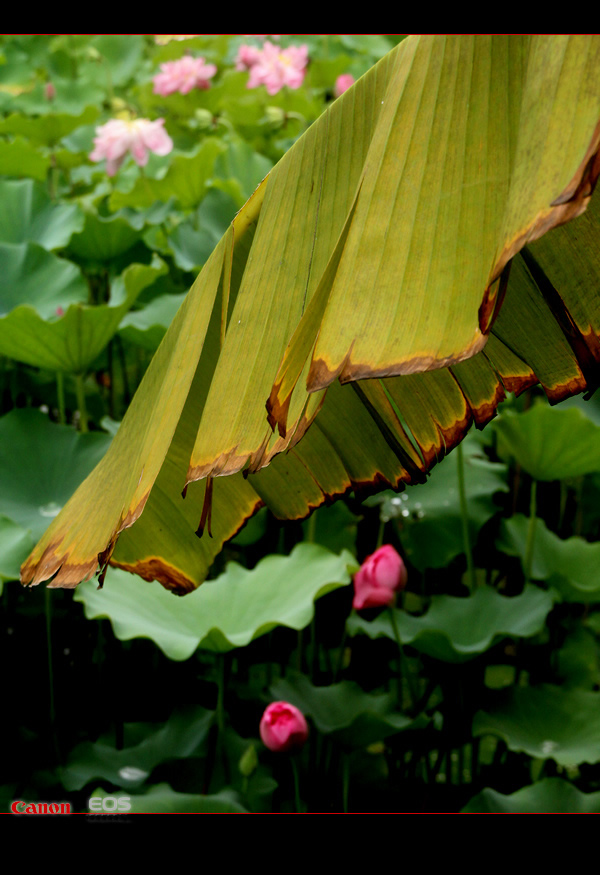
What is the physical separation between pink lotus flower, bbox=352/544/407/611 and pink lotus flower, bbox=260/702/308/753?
19 centimetres

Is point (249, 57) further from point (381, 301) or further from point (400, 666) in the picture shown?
point (381, 301)

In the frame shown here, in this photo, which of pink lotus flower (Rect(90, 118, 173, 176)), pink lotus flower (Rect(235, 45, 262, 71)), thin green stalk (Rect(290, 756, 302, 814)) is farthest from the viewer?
pink lotus flower (Rect(235, 45, 262, 71))

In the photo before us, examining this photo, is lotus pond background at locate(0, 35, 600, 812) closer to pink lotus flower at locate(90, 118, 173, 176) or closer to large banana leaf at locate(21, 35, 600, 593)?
pink lotus flower at locate(90, 118, 173, 176)

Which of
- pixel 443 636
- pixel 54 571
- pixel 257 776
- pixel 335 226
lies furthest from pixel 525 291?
pixel 257 776

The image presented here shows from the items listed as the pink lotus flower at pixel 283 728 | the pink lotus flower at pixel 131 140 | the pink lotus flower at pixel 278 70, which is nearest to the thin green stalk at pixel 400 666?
the pink lotus flower at pixel 283 728

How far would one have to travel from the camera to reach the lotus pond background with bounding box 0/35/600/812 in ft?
3.70

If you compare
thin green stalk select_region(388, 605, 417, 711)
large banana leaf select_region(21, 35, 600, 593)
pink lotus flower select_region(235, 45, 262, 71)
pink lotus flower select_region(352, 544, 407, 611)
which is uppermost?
pink lotus flower select_region(235, 45, 262, 71)

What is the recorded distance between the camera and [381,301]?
39 cm

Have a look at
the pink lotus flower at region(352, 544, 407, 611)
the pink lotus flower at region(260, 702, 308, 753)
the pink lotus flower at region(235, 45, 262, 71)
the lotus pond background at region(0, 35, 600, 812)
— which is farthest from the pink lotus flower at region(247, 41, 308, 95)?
the pink lotus flower at region(260, 702, 308, 753)

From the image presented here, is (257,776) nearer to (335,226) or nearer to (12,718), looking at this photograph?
(12,718)

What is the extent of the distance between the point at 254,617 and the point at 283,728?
190 millimetres

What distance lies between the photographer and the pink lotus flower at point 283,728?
0.99m

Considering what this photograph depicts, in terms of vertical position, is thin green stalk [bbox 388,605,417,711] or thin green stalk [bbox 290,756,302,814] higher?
thin green stalk [bbox 388,605,417,711]

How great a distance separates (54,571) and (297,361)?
247 mm
